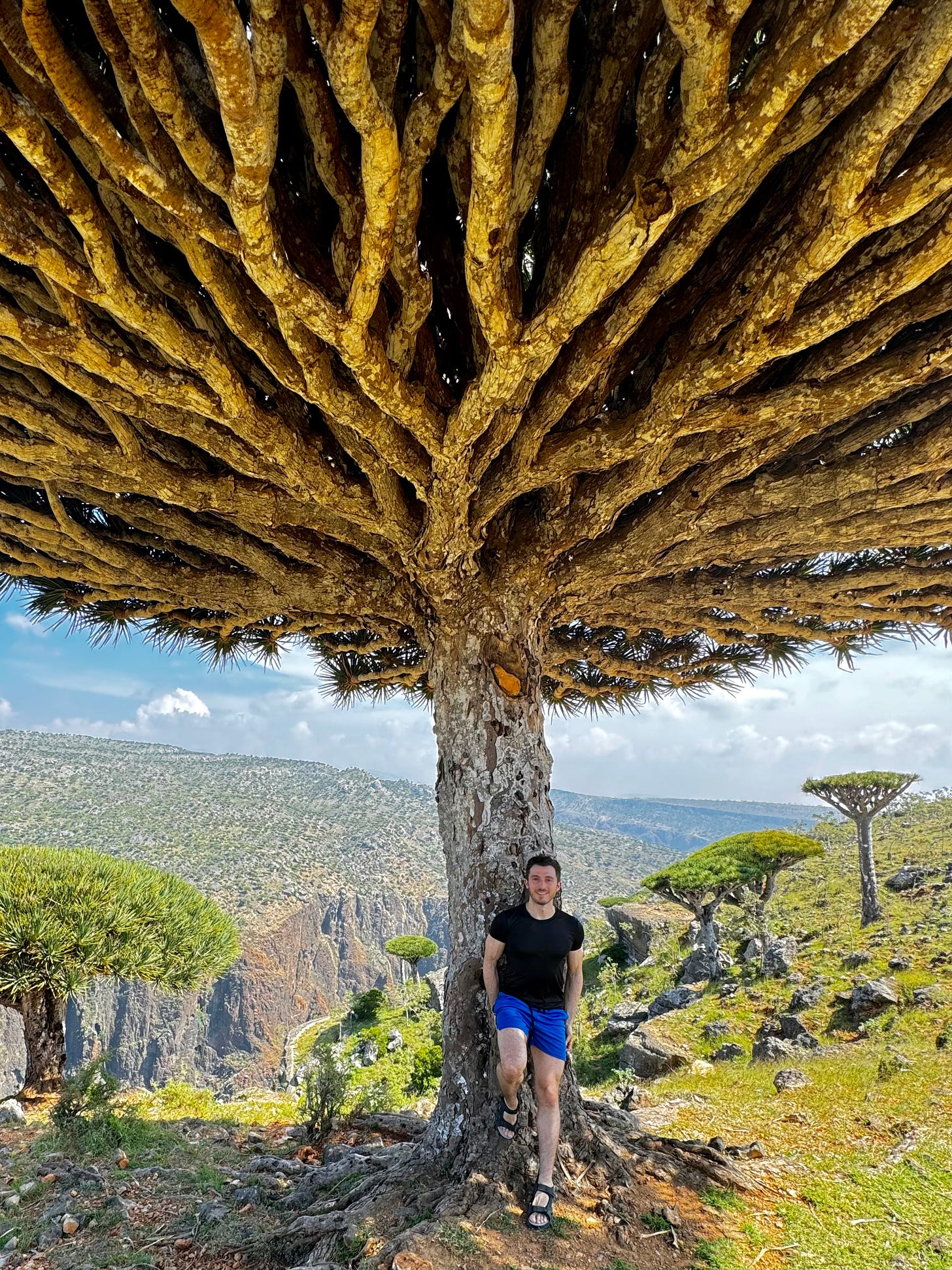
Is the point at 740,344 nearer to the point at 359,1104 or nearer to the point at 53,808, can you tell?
the point at 359,1104

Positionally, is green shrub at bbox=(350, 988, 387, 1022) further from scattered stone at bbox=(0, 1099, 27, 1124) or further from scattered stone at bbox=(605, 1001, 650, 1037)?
scattered stone at bbox=(0, 1099, 27, 1124)

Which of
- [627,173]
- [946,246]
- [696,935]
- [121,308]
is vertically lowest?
[696,935]

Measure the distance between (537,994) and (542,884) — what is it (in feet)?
1.92

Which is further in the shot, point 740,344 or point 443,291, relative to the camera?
point 443,291

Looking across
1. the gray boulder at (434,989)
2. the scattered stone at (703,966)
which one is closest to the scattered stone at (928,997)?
the scattered stone at (703,966)

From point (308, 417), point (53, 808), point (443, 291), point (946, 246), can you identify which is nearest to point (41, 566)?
point (308, 417)

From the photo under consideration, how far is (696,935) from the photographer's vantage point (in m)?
18.9

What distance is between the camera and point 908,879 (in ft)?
58.9

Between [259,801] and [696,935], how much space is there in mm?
61104

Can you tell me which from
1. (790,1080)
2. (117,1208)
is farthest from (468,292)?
(790,1080)

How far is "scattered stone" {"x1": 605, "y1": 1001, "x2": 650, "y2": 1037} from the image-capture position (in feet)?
42.8

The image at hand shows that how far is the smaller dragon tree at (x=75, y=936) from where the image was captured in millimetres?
7723

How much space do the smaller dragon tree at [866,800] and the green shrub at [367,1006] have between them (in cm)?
2151

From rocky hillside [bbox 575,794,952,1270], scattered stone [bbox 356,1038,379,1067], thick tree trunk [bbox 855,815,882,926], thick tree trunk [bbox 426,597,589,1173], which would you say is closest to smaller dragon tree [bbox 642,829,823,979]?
rocky hillside [bbox 575,794,952,1270]
